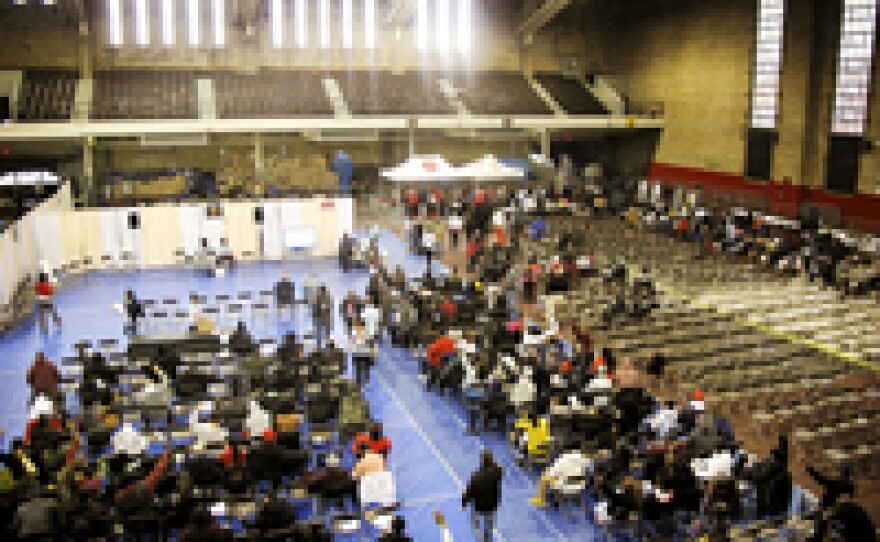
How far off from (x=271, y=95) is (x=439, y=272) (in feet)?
56.6

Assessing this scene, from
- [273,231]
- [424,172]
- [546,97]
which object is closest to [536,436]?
[424,172]

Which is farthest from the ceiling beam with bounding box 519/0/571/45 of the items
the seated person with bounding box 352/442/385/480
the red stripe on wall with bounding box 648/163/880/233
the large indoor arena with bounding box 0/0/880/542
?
the seated person with bounding box 352/442/385/480

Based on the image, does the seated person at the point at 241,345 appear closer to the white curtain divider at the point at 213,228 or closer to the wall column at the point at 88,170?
the white curtain divider at the point at 213,228

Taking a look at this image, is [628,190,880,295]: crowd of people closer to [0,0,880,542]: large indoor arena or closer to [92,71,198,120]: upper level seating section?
[0,0,880,542]: large indoor arena

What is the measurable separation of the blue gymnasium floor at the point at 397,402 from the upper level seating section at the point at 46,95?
37.3 feet

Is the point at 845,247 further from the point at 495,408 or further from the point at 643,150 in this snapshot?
the point at 643,150

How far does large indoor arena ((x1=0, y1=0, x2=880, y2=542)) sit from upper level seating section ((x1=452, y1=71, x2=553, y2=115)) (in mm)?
271

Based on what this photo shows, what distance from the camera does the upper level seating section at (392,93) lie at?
38844mm

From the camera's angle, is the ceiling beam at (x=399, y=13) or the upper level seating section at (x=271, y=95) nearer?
the upper level seating section at (x=271, y=95)

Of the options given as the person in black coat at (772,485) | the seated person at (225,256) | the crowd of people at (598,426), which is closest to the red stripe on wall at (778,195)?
the crowd of people at (598,426)

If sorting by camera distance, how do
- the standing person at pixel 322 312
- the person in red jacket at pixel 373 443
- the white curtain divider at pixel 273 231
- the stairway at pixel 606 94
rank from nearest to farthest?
1. the person in red jacket at pixel 373 443
2. the standing person at pixel 322 312
3. the white curtain divider at pixel 273 231
4. the stairway at pixel 606 94

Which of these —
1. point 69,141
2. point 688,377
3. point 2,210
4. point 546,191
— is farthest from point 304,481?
point 69,141

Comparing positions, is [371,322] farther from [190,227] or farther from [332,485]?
[190,227]

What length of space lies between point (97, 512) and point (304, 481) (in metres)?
2.63
